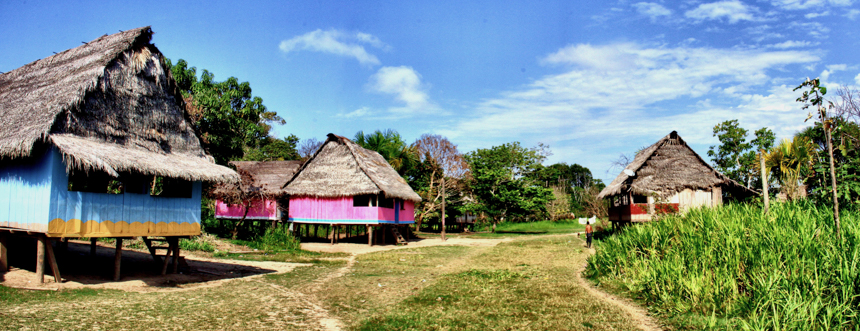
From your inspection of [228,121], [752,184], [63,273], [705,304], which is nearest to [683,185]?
[752,184]

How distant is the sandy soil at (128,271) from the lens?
32.9ft

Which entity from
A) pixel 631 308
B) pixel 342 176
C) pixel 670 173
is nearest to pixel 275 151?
pixel 342 176

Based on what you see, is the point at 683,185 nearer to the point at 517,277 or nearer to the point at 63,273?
the point at 517,277

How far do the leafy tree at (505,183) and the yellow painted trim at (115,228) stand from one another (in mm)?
25240

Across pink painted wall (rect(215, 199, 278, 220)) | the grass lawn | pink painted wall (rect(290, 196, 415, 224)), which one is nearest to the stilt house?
pink painted wall (rect(215, 199, 278, 220))

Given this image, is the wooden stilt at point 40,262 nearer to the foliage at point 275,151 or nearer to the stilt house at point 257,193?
the stilt house at point 257,193

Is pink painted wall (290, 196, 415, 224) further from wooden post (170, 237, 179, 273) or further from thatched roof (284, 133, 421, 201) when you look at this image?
wooden post (170, 237, 179, 273)

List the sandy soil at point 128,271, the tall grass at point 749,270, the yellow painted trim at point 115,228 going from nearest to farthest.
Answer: the tall grass at point 749,270 → the yellow painted trim at point 115,228 → the sandy soil at point 128,271

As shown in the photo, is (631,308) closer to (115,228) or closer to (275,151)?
(115,228)

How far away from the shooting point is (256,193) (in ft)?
72.4

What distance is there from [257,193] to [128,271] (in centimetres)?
1043

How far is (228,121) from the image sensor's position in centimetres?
2155

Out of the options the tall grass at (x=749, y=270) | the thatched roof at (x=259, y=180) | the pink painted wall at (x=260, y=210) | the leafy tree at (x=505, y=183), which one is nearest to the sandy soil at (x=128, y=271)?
the thatched roof at (x=259, y=180)

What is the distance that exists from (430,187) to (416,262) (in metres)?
18.9
